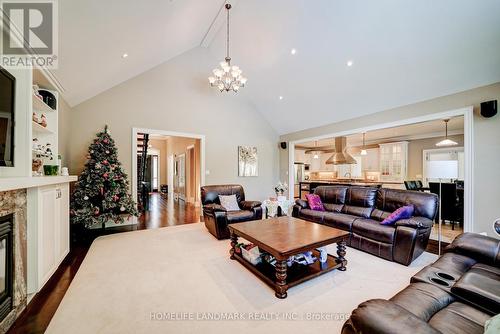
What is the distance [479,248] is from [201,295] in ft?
8.89

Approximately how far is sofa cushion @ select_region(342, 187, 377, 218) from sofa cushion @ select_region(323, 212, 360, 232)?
317 mm

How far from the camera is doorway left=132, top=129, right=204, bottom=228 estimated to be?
5.30 meters

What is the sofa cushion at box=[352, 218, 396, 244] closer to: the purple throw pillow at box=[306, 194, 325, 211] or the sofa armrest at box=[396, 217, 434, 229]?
the sofa armrest at box=[396, 217, 434, 229]

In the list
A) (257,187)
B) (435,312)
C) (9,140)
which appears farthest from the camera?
(257,187)

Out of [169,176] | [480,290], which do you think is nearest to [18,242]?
[480,290]

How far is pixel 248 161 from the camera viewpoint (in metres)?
6.78

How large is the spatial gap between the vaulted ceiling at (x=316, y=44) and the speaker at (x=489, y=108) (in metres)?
0.37

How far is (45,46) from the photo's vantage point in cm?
234

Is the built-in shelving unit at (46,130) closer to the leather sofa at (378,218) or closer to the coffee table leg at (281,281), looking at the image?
the coffee table leg at (281,281)

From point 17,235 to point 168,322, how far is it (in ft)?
5.50

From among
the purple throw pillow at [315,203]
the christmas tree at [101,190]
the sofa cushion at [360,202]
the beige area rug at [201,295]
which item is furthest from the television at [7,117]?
the sofa cushion at [360,202]

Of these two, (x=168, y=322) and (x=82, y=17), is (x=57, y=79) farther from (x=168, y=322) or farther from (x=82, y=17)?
(x=168, y=322)

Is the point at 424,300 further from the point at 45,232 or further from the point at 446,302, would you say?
the point at 45,232

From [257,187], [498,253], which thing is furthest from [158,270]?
[257,187]
